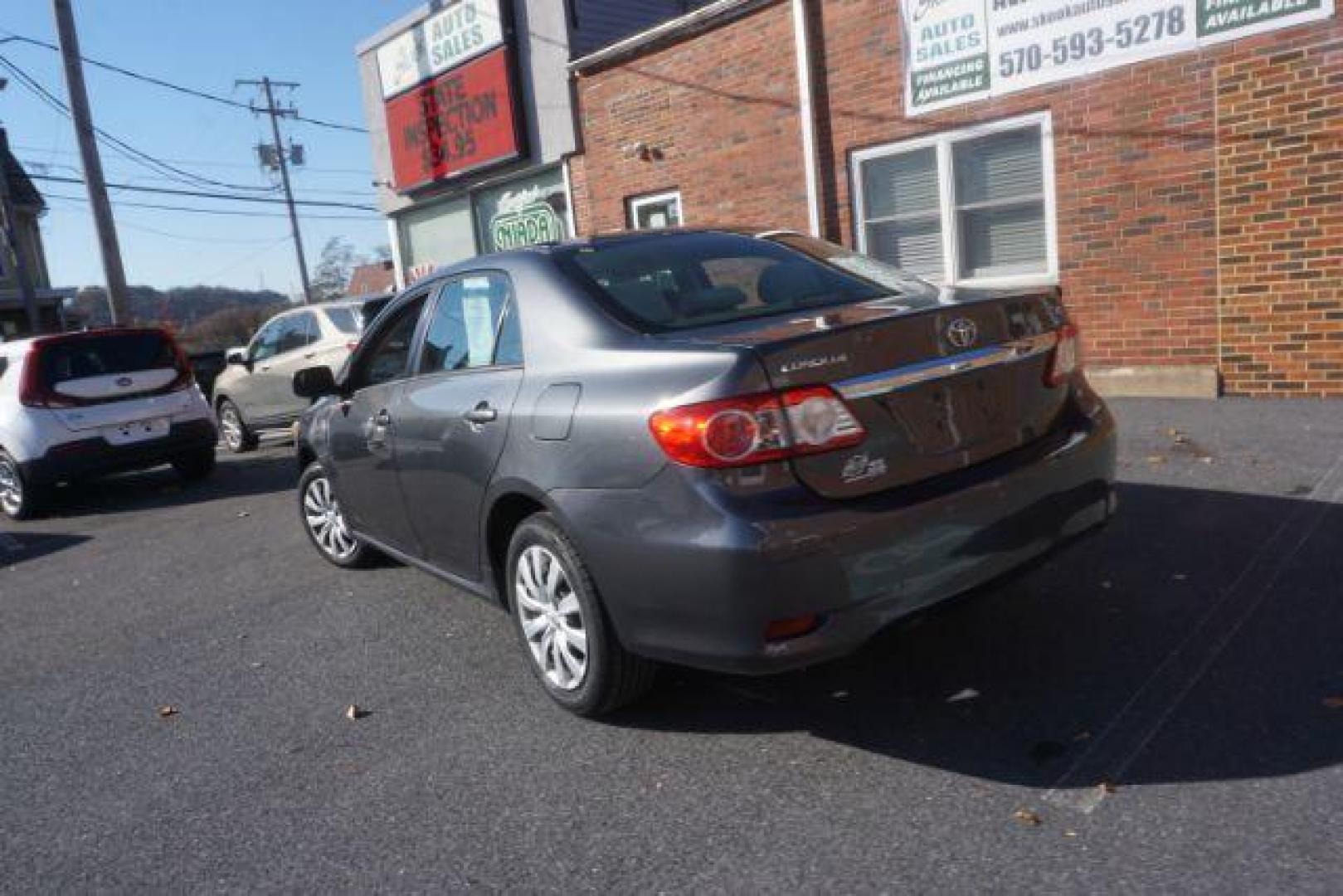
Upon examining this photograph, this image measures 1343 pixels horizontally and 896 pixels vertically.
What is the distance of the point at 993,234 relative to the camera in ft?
29.3

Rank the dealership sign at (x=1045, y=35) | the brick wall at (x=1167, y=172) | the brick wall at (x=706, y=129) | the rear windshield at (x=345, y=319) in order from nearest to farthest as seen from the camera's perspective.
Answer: the brick wall at (x=1167, y=172), the dealership sign at (x=1045, y=35), the brick wall at (x=706, y=129), the rear windshield at (x=345, y=319)

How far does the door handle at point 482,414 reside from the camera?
11.9 ft

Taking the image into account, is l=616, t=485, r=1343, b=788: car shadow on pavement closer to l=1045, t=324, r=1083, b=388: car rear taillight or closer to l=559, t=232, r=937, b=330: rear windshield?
l=1045, t=324, r=1083, b=388: car rear taillight

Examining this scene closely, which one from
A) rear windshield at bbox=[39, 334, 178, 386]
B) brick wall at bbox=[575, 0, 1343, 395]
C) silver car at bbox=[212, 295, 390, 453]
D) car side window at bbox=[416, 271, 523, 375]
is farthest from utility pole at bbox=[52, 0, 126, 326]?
car side window at bbox=[416, 271, 523, 375]

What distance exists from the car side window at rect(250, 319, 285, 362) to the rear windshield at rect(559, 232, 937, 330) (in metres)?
8.66

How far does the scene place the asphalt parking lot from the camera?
8.50 feet

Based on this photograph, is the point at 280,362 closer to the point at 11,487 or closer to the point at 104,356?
the point at 104,356

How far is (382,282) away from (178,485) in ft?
143

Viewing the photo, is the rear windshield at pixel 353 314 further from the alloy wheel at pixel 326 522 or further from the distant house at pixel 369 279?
the distant house at pixel 369 279

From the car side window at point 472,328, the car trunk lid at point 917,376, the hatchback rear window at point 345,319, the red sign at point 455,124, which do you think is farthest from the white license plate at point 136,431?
the car trunk lid at point 917,376

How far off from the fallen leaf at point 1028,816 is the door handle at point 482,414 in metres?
2.04

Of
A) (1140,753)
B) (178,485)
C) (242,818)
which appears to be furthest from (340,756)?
(178,485)

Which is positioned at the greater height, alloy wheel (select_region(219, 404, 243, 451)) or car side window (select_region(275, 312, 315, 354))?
car side window (select_region(275, 312, 315, 354))

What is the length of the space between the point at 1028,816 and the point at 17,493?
9150 millimetres
